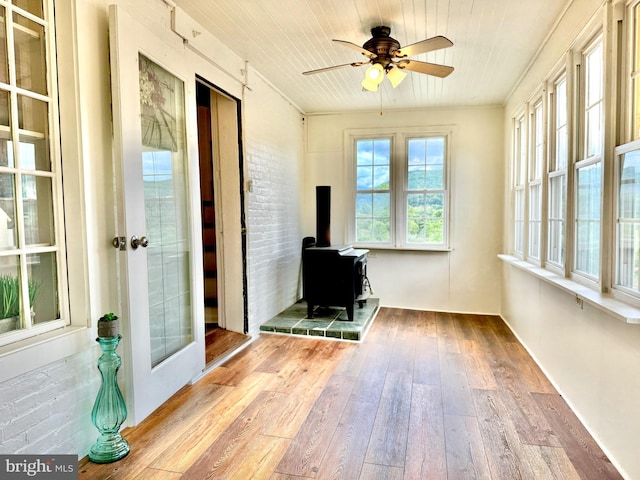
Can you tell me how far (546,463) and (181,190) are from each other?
2597 mm

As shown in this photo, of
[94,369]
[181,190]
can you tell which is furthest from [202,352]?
[181,190]

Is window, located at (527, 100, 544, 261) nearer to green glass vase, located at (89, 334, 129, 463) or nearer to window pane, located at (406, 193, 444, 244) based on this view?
window pane, located at (406, 193, 444, 244)

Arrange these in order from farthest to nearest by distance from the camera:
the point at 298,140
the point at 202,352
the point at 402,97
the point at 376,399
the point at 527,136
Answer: the point at 298,140
the point at 402,97
the point at 527,136
the point at 202,352
the point at 376,399

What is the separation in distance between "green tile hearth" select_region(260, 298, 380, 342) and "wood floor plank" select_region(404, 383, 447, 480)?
1.20 metres

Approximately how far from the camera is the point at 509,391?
9.04 feet

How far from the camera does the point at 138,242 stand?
85.7 inches

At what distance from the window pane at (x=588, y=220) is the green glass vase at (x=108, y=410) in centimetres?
265

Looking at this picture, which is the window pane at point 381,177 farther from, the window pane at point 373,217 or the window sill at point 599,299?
the window sill at point 599,299

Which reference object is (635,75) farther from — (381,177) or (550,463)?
(381,177)

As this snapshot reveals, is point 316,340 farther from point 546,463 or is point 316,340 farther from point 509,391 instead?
point 546,463

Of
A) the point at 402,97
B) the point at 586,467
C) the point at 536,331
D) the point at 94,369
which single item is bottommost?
the point at 586,467

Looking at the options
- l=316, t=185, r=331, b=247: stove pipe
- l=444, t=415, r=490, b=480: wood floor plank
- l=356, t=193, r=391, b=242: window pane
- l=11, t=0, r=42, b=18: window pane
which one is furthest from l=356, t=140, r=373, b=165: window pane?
l=11, t=0, r=42, b=18: window pane

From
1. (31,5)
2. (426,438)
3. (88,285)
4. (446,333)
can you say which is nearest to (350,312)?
(446,333)

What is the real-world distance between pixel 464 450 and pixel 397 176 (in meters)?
3.66
